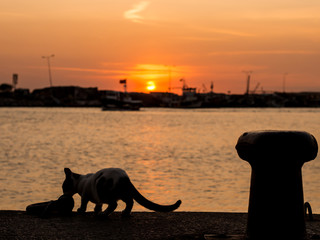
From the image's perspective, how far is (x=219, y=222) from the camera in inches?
332

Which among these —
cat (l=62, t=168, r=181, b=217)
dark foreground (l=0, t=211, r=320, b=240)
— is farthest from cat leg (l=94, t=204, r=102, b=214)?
dark foreground (l=0, t=211, r=320, b=240)

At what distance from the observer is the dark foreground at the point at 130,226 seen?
7363mm

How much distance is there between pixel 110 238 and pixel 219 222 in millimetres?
1892

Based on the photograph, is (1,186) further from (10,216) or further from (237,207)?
(10,216)

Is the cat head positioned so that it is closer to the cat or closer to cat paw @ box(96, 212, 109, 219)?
the cat

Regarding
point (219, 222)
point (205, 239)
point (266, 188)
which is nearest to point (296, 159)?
point (266, 188)

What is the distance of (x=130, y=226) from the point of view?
8.07 m

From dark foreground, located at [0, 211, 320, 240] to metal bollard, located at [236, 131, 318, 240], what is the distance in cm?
63

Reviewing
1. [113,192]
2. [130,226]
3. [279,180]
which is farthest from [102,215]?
[279,180]

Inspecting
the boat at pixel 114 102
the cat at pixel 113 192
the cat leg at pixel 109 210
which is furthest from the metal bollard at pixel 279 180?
the boat at pixel 114 102

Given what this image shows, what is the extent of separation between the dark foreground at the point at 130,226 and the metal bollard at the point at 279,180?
2.06 feet

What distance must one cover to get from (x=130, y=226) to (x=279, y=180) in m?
2.36

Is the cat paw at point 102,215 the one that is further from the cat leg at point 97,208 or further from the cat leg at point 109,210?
the cat leg at point 97,208

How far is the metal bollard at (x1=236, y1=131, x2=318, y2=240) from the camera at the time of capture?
6.63 meters
